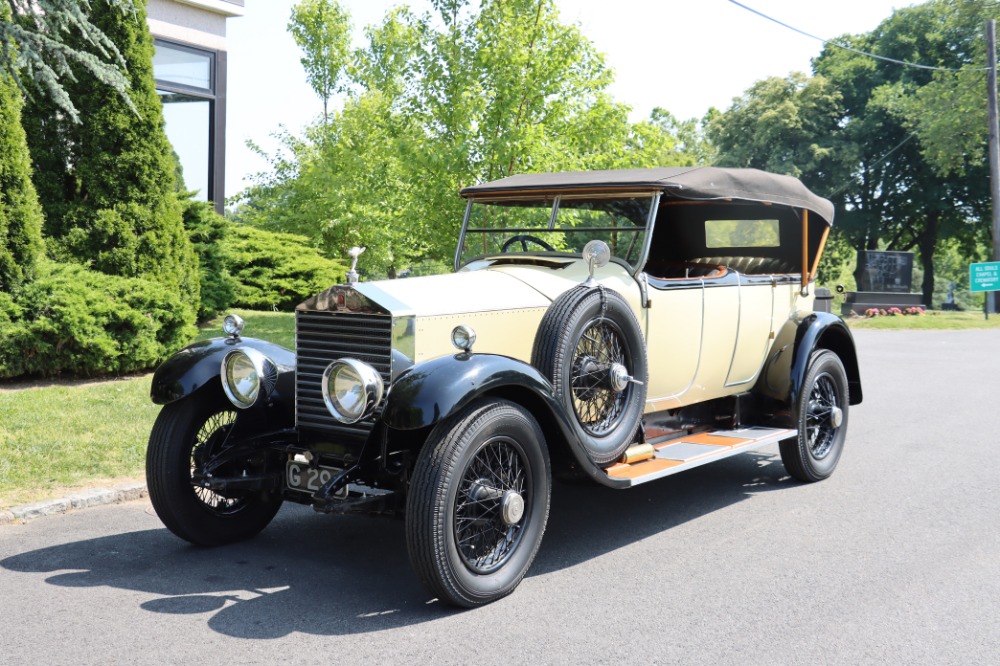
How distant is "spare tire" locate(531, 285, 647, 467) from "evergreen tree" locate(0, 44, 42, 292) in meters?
6.85

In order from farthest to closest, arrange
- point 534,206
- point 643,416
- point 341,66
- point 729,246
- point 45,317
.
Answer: point 341,66, point 45,317, point 729,246, point 534,206, point 643,416

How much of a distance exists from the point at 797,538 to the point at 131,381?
6915 mm

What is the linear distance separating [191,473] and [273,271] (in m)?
13.8

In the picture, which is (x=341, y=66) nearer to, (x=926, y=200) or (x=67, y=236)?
(x=67, y=236)

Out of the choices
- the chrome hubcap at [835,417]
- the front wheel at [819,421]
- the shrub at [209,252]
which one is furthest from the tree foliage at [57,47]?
the chrome hubcap at [835,417]

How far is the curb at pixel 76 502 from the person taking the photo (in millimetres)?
5578

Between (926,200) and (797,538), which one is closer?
(797,538)

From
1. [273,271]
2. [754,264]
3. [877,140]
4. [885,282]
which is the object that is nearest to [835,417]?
[754,264]

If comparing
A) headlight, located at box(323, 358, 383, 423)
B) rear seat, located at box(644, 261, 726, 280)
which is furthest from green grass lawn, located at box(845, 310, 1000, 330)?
headlight, located at box(323, 358, 383, 423)

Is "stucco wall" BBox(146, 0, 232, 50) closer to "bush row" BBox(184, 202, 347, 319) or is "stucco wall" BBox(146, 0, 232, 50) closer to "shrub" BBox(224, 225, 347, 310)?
"bush row" BBox(184, 202, 347, 319)

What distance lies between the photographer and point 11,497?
582 centimetres

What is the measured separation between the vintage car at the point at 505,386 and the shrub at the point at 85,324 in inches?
180

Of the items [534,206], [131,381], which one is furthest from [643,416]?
[131,381]

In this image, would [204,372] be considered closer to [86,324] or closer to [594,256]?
[594,256]
